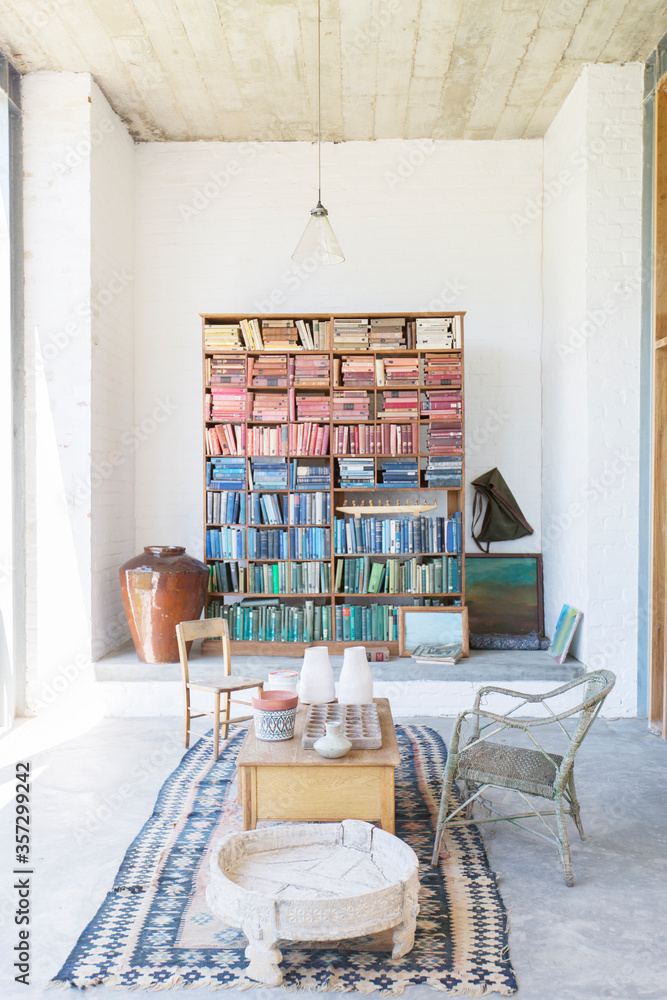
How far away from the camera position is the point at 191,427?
21.3 ft

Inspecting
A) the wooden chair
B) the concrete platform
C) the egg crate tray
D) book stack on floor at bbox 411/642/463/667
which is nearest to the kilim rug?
the egg crate tray

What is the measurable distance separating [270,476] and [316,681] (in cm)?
239

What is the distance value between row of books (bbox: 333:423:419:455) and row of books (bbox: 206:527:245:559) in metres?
0.99

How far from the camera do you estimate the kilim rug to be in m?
2.43

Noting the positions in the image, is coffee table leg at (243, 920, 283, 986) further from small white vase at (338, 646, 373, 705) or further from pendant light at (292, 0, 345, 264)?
pendant light at (292, 0, 345, 264)

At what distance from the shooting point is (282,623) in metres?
5.87

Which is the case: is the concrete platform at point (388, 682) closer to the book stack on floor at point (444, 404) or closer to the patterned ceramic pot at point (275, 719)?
the book stack on floor at point (444, 404)

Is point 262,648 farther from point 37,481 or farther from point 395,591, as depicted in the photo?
point 37,481

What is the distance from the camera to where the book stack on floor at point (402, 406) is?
589 cm

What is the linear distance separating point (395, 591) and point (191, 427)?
7.25ft

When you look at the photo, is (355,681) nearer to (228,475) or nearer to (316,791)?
(316,791)

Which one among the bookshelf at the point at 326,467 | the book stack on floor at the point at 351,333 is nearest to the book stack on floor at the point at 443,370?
the bookshelf at the point at 326,467

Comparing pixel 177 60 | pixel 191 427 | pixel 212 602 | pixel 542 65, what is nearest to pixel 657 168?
pixel 542 65

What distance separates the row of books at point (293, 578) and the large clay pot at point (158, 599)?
49cm
